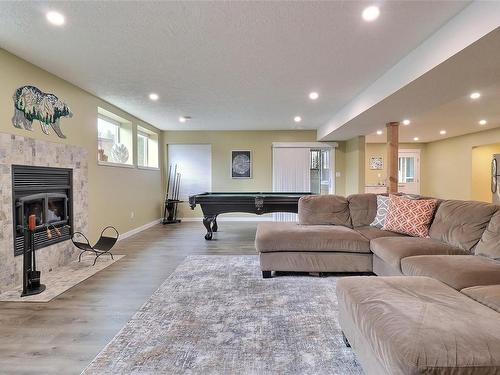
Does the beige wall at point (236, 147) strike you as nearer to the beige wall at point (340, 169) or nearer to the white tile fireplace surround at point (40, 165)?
the beige wall at point (340, 169)

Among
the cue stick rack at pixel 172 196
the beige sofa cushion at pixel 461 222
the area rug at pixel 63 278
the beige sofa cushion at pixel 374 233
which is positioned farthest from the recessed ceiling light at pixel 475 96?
the cue stick rack at pixel 172 196

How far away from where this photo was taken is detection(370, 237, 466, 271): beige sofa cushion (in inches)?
97.8

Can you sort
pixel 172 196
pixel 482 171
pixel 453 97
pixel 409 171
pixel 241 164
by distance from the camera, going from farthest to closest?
pixel 409 171, pixel 482 171, pixel 241 164, pixel 172 196, pixel 453 97

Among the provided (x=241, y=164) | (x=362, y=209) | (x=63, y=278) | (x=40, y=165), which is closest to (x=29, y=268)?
(x=63, y=278)

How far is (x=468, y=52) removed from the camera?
229 cm

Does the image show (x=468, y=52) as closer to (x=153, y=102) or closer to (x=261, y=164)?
(x=153, y=102)

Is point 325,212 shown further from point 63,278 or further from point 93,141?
point 93,141

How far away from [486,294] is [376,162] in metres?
9.05

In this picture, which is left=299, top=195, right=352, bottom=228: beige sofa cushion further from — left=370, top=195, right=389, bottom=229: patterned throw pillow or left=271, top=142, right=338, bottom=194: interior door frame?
left=271, top=142, right=338, bottom=194: interior door frame

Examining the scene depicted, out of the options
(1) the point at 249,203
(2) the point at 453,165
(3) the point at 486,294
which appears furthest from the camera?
(2) the point at 453,165

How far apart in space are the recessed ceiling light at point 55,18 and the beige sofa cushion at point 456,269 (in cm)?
336

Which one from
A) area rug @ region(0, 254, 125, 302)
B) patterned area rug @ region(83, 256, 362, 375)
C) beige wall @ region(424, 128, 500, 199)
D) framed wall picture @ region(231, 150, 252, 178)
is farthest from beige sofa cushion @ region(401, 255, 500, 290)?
beige wall @ region(424, 128, 500, 199)

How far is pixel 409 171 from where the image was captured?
10148mm

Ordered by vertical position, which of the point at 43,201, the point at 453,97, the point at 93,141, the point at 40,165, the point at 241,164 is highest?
the point at 453,97
